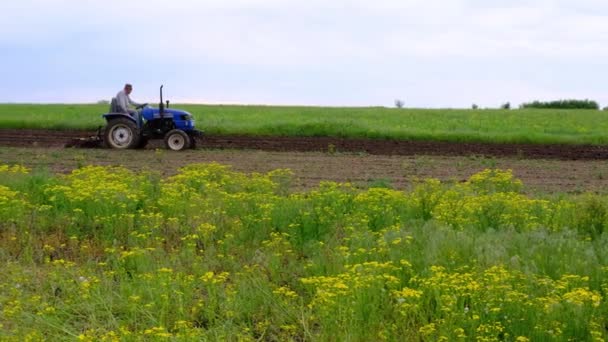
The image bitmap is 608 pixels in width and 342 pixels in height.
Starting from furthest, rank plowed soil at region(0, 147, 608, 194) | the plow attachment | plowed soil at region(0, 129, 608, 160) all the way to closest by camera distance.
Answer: plowed soil at region(0, 129, 608, 160), the plow attachment, plowed soil at region(0, 147, 608, 194)

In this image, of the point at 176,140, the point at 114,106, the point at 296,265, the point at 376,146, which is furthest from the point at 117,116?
the point at 296,265

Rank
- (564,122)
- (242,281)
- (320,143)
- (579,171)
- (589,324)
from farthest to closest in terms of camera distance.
Result: (564,122)
(320,143)
(579,171)
(242,281)
(589,324)

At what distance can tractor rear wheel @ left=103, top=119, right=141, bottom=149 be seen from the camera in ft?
70.2

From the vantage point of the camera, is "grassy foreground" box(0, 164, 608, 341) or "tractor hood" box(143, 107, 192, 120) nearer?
"grassy foreground" box(0, 164, 608, 341)

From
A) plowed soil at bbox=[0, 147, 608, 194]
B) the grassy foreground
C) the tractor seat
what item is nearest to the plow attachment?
plowed soil at bbox=[0, 147, 608, 194]

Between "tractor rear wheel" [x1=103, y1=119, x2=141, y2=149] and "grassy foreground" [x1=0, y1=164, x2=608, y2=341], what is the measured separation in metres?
9.54

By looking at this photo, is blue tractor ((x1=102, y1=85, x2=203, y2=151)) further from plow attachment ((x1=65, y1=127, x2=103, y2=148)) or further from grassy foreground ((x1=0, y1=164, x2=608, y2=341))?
grassy foreground ((x1=0, y1=164, x2=608, y2=341))

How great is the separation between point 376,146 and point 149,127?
6982mm

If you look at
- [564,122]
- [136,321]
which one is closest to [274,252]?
[136,321]

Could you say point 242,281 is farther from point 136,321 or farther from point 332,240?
point 332,240

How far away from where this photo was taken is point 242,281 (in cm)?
729

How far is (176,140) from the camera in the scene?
21.5 m

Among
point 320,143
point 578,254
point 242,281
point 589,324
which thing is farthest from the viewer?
point 320,143

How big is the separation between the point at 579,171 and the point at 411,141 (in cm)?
842
